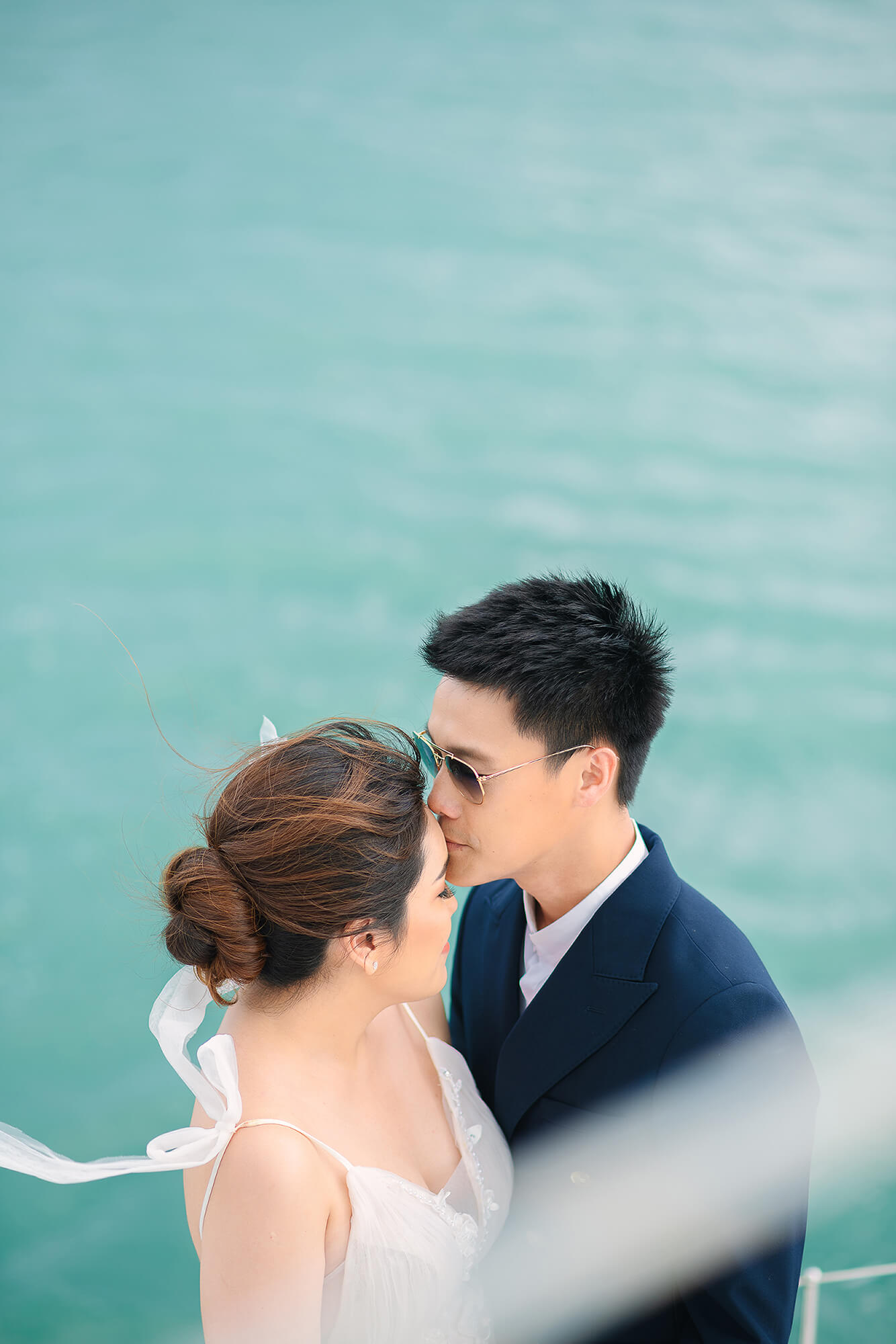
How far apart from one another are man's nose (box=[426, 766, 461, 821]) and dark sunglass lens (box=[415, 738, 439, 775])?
0.01m

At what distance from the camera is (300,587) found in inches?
186

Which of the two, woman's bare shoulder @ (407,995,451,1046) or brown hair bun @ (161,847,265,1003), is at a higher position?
brown hair bun @ (161,847,265,1003)

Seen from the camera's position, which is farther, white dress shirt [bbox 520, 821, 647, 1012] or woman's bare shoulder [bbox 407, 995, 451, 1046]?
woman's bare shoulder [bbox 407, 995, 451, 1046]

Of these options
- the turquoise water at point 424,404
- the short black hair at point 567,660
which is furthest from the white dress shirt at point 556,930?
the turquoise water at point 424,404

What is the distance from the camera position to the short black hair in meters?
1.73

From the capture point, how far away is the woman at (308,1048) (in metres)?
1.37

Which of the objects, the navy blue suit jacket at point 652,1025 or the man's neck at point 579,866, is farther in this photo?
the man's neck at point 579,866

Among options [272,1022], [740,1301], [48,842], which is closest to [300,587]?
[48,842]

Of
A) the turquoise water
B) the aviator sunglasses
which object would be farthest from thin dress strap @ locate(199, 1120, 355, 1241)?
the turquoise water

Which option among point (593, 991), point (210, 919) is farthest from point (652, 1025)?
point (210, 919)

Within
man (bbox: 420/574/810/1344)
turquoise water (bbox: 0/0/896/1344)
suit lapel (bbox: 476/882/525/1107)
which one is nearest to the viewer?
man (bbox: 420/574/810/1344)

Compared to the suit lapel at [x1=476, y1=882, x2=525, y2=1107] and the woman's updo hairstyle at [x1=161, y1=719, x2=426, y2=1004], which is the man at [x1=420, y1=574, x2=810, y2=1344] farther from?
the woman's updo hairstyle at [x1=161, y1=719, x2=426, y2=1004]

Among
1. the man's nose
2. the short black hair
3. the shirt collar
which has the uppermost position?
the short black hair

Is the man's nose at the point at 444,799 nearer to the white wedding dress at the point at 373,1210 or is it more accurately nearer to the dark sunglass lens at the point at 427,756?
the dark sunglass lens at the point at 427,756
